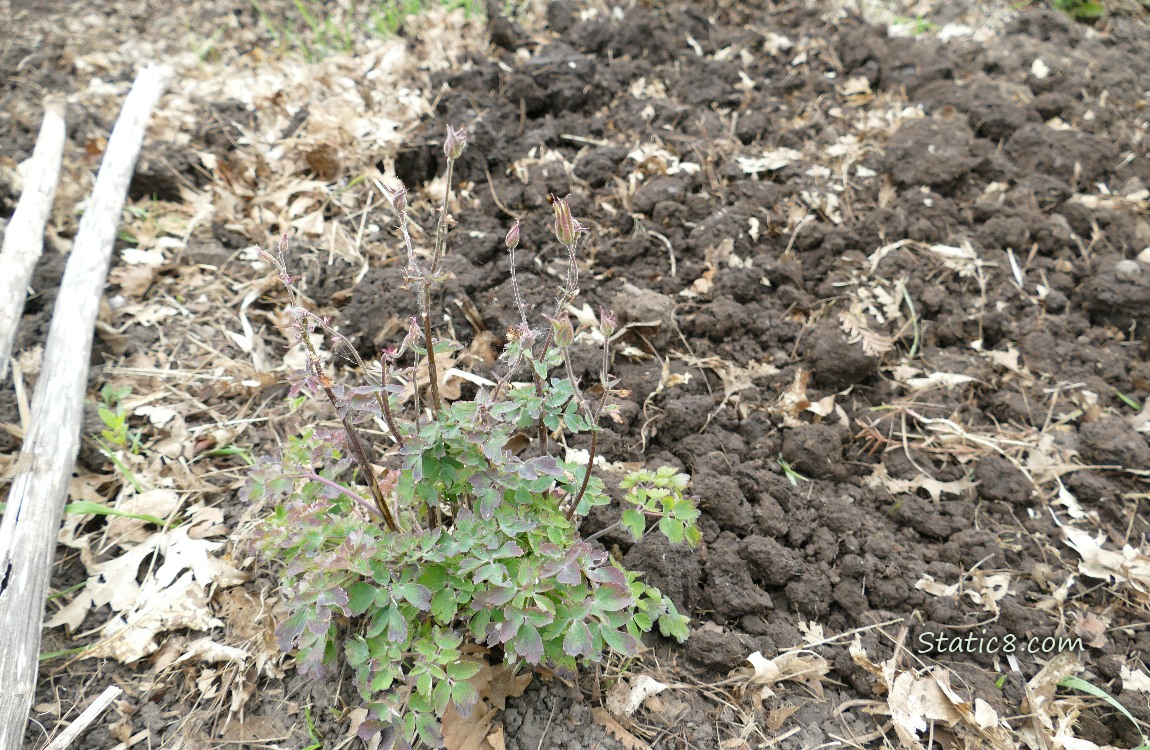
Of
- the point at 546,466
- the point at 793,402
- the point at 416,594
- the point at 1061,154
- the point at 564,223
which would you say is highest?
the point at 564,223

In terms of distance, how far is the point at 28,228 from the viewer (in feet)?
9.82

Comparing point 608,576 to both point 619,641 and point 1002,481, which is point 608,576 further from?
point 1002,481

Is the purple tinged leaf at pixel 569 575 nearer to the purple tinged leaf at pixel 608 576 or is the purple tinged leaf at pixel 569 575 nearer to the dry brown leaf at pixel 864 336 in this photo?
the purple tinged leaf at pixel 608 576

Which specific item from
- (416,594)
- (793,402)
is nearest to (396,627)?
(416,594)

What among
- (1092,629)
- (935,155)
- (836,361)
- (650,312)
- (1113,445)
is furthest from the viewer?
(935,155)

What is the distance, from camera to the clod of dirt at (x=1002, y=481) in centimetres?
245

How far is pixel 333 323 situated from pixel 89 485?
1.06m

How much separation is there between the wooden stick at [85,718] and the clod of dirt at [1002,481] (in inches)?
114

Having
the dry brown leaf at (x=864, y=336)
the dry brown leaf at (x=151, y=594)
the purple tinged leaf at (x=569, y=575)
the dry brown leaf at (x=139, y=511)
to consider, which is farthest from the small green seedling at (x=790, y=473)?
the dry brown leaf at (x=139, y=511)

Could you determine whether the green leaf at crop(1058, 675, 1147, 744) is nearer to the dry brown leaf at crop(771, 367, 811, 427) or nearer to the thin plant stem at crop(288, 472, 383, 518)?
the dry brown leaf at crop(771, 367, 811, 427)

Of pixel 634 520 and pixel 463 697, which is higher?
pixel 634 520

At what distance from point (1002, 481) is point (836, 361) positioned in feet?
2.32

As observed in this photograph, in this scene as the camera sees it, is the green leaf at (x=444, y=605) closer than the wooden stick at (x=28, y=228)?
Yes

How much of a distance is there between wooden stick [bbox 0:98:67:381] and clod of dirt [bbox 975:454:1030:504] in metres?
3.66
